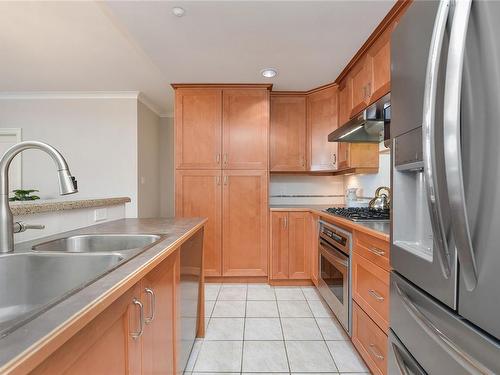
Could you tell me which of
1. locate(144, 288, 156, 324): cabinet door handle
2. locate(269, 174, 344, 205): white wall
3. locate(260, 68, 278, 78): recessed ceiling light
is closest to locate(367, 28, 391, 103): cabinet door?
locate(260, 68, 278, 78): recessed ceiling light

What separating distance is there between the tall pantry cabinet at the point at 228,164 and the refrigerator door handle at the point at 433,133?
93.4 inches

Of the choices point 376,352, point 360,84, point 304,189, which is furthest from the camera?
point 304,189

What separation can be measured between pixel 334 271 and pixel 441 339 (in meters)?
1.46

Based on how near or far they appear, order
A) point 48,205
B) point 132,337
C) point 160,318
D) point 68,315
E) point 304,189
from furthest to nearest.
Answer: point 304,189 → point 48,205 → point 160,318 → point 132,337 → point 68,315

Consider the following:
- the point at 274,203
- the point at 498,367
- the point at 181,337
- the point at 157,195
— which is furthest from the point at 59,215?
the point at 157,195

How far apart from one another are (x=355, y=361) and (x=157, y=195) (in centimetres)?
402

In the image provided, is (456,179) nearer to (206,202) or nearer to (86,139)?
(206,202)

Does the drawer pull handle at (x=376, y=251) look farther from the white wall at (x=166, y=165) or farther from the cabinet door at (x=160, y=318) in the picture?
the white wall at (x=166, y=165)

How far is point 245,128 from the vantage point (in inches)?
120

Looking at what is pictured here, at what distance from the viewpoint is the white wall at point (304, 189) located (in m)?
3.56

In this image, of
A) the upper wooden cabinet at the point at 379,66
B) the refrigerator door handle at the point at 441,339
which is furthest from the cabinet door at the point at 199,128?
the refrigerator door handle at the point at 441,339

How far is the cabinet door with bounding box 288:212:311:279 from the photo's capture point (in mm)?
2943

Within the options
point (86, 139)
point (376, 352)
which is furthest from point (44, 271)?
point (86, 139)

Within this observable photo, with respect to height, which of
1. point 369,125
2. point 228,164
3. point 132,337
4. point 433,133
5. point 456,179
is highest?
point 369,125
